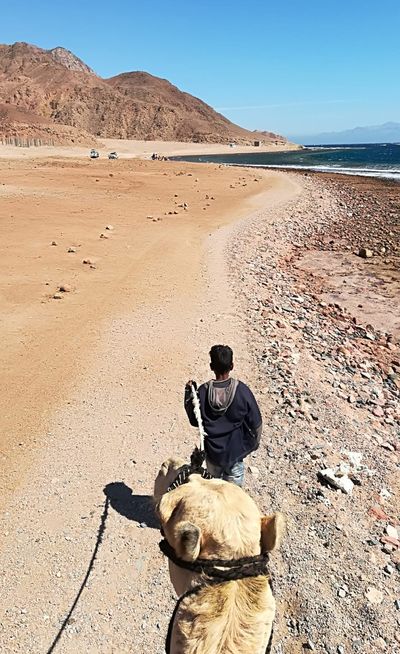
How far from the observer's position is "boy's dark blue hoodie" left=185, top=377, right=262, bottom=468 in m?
3.96

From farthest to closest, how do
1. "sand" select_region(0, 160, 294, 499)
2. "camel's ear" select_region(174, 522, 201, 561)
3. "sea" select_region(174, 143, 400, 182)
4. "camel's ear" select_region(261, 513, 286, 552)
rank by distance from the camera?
"sea" select_region(174, 143, 400, 182)
"sand" select_region(0, 160, 294, 499)
"camel's ear" select_region(261, 513, 286, 552)
"camel's ear" select_region(174, 522, 201, 561)

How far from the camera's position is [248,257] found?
1738 centimetres

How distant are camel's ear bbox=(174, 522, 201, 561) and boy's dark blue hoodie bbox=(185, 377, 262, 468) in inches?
79.7

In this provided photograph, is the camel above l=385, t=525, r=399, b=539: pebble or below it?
above

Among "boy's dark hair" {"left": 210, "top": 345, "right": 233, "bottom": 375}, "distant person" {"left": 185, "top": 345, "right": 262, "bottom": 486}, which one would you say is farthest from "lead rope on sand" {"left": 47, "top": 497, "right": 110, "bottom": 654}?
"boy's dark hair" {"left": 210, "top": 345, "right": 233, "bottom": 375}

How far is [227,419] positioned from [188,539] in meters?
2.19

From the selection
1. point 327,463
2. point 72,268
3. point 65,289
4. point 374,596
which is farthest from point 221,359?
point 72,268

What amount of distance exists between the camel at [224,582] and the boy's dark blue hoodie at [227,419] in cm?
191

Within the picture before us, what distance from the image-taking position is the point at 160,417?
7.12m

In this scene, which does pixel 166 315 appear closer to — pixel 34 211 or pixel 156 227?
pixel 156 227

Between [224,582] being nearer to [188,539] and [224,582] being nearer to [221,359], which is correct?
[188,539]

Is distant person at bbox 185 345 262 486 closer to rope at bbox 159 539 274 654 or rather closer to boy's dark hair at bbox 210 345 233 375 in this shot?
boy's dark hair at bbox 210 345 233 375

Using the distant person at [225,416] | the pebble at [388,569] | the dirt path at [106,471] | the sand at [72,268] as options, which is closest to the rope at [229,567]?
the distant person at [225,416]

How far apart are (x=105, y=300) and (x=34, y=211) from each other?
13070 millimetres
